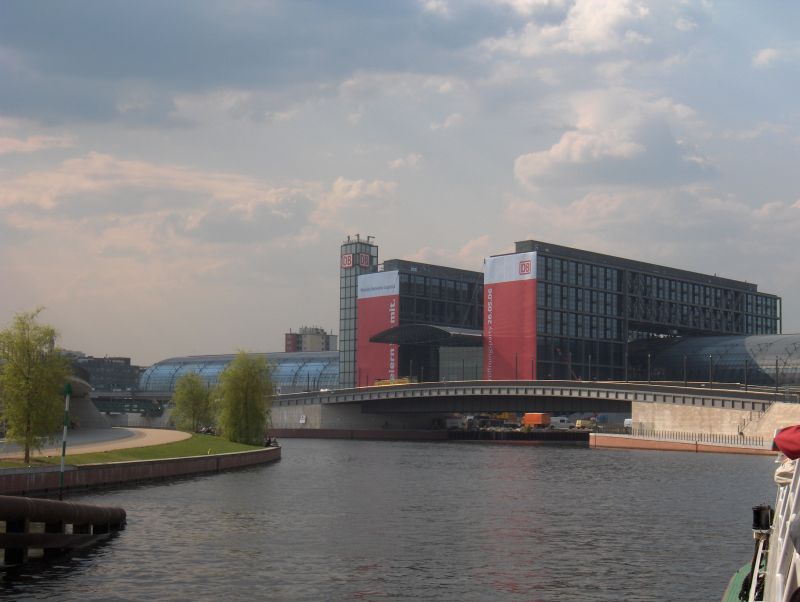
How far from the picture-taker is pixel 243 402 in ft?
369

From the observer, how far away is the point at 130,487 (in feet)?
226

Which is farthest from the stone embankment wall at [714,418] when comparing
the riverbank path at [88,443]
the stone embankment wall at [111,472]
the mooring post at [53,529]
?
the mooring post at [53,529]

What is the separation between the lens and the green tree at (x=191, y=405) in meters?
141

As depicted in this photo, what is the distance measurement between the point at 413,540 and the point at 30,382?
3169 cm

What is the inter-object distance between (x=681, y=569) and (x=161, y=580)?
784 inches

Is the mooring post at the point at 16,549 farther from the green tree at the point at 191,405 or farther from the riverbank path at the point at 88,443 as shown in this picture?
the green tree at the point at 191,405

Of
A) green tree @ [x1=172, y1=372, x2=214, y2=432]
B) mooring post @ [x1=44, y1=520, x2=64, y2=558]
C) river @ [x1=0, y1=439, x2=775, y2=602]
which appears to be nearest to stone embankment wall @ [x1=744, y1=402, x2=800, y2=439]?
river @ [x1=0, y1=439, x2=775, y2=602]

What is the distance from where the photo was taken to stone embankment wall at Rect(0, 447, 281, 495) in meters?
57.5

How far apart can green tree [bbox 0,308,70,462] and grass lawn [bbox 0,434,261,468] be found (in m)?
2.11

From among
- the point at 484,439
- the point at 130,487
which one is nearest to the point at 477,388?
the point at 484,439

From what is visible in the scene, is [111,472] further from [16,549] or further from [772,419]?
[772,419]

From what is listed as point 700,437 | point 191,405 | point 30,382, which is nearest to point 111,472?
point 30,382

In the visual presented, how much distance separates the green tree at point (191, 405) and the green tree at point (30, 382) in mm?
71212

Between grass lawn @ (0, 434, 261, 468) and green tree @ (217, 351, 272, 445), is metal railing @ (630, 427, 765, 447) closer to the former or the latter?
green tree @ (217, 351, 272, 445)
